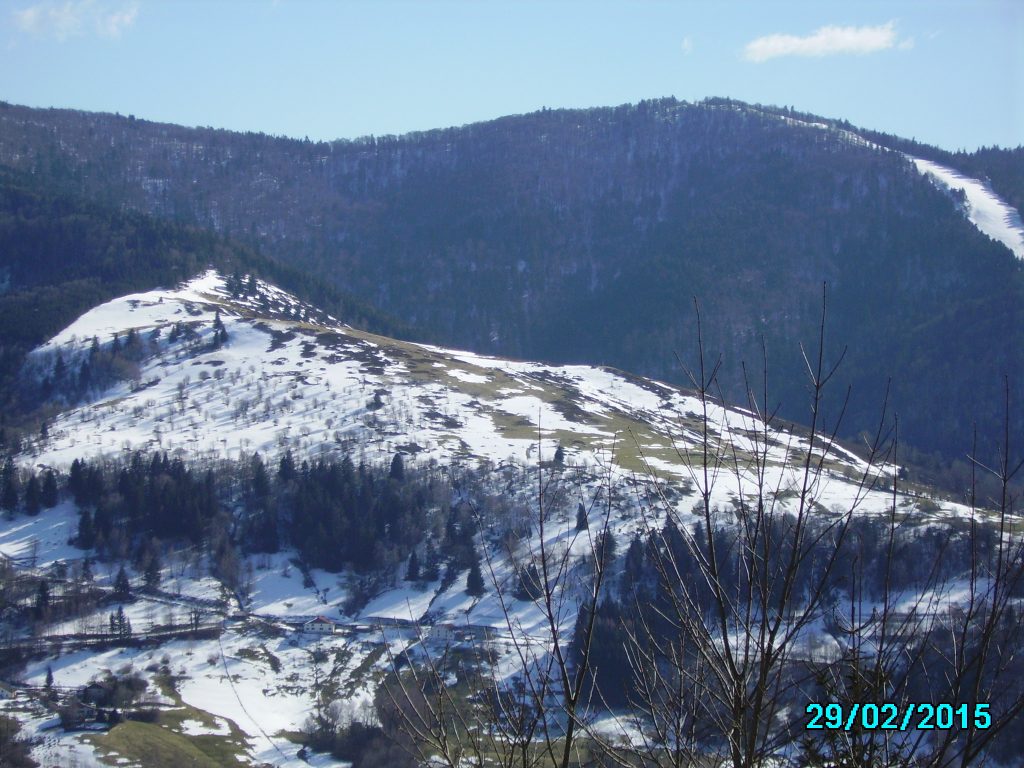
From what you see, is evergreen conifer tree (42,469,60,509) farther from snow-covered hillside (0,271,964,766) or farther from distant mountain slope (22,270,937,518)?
distant mountain slope (22,270,937,518)

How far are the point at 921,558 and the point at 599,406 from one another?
61583mm

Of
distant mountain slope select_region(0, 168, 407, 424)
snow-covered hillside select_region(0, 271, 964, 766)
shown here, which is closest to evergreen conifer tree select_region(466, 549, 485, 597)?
snow-covered hillside select_region(0, 271, 964, 766)

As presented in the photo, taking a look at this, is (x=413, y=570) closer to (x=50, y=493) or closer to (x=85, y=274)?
(x=50, y=493)

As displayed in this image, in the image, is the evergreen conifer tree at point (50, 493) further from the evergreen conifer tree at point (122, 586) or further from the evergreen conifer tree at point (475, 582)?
the evergreen conifer tree at point (475, 582)

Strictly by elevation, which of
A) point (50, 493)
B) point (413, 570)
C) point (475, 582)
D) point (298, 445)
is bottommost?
point (413, 570)

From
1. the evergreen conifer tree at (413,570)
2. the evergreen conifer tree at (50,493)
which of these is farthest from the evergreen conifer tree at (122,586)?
the evergreen conifer tree at (413,570)

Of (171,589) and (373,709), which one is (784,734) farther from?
(171,589)

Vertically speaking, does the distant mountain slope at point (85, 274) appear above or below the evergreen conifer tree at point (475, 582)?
above

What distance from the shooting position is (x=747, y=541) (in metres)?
7.84

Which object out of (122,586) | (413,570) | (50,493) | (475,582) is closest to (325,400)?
(50,493)

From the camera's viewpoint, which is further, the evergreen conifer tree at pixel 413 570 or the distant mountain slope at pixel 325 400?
the distant mountain slope at pixel 325 400

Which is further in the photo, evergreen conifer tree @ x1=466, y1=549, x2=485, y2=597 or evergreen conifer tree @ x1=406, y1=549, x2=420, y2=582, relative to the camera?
evergreen conifer tree @ x1=406, y1=549, x2=420, y2=582

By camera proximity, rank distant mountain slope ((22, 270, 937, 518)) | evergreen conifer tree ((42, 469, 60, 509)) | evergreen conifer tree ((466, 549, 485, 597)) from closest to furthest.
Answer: evergreen conifer tree ((466, 549, 485, 597)) < evergreen conifer tree ((42, 469, 60, 509)) < distant mountain slope ((22, 270, 937, 518))

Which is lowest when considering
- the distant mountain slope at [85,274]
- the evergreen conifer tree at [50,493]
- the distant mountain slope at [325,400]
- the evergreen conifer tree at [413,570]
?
the evergreen conifer tree at [413,570]
